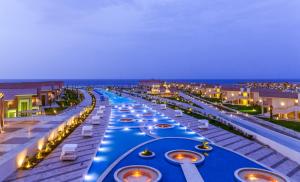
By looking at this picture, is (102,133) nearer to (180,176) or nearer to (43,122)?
(43,122)

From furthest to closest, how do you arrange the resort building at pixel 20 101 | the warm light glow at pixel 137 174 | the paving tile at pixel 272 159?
the resort building at pixel 20 101
the paving tile at pixel 272 159
the warm light glow at pixel 137 174

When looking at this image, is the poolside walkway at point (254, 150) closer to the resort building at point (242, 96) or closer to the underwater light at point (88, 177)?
the underwater light at point (88, 177)

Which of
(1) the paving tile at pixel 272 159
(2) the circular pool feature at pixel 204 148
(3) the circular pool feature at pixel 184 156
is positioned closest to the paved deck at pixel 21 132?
(3) the circular pool feature at pixel 184 156

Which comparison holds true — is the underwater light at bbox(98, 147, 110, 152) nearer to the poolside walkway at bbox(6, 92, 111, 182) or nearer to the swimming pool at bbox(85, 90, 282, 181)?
the swimming pool at bbox(85, 90, 282, 181)

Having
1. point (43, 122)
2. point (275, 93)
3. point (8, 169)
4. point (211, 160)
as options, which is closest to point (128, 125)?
point (43, 122)

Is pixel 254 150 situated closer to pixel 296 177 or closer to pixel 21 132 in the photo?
pixel 296 177

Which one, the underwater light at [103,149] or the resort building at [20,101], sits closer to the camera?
the underwater light at [103,149]

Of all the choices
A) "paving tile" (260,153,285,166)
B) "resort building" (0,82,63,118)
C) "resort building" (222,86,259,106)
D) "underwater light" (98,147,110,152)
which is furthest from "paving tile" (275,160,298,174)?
"resort building" (222,86,259,106)

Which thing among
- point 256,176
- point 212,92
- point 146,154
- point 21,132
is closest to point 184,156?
point 146,154
